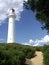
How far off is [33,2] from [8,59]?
460 centimetres

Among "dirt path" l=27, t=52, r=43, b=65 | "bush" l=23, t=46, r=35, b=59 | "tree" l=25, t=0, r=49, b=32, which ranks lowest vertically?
"dirt path" l=27, t=52, r=43, b=65

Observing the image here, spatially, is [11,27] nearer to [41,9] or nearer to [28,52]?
[28,52]

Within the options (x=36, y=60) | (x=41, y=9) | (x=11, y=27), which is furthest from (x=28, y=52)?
(x=11, y=27)

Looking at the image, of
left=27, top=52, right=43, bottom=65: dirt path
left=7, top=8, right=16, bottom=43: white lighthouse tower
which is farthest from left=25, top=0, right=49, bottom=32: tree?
left=7, top=8, right=16, bottom=43: white lighthouse tower

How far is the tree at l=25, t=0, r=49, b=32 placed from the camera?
16.0m

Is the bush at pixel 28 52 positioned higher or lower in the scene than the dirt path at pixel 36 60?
higher

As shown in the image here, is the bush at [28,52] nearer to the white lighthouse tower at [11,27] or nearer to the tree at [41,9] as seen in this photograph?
the tree at [41,9]

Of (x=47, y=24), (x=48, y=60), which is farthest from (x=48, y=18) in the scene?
(x=48, y=60)

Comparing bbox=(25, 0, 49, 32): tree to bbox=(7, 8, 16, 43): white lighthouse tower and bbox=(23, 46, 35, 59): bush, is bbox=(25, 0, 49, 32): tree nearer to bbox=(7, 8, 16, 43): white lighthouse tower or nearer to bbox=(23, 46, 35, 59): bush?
bbox=(23, 46, 35, 59): bush

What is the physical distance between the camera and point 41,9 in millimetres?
16484

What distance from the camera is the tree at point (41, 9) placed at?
52.4ft

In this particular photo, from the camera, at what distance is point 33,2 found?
1636 centimetres

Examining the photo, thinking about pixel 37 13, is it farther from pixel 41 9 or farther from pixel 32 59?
pixel 32 59

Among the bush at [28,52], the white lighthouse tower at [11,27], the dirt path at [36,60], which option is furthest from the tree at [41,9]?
the white lighthouse tower at [11,27]
